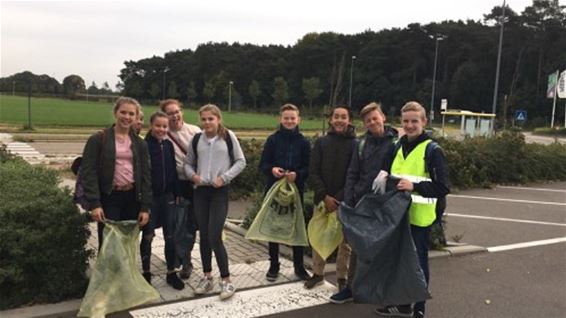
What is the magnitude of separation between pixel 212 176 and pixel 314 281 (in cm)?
152

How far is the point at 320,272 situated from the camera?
5.36m

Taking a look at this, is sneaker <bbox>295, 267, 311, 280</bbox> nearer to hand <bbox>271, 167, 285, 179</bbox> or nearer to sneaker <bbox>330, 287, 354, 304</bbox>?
sneaker <bbox>330, 287, 354, 304</bbox>

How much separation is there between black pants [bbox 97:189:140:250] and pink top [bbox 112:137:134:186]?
0.35 ft

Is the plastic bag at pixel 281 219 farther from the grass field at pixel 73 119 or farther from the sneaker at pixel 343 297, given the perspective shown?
the grass field at pixel 73 119

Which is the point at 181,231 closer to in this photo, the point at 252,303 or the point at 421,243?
the point at 252,303

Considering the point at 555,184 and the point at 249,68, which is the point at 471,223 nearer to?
the point at 555,184

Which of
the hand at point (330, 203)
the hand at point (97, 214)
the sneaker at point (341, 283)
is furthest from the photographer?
the sneaker at point (341, 283)

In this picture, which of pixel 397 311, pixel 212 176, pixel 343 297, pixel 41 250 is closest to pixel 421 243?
pixel 397 311

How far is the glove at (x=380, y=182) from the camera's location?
176 inches

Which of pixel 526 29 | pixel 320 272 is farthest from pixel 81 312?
pixel 526 29

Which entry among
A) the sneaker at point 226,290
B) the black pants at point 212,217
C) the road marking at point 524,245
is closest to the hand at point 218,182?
the black pants at point 212,217

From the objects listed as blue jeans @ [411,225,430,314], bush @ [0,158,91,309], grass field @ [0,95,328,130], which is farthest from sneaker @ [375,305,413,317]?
grass field @ [0,95,328,130]

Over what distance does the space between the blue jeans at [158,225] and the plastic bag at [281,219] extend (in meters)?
0.79

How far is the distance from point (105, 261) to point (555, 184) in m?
14.2
